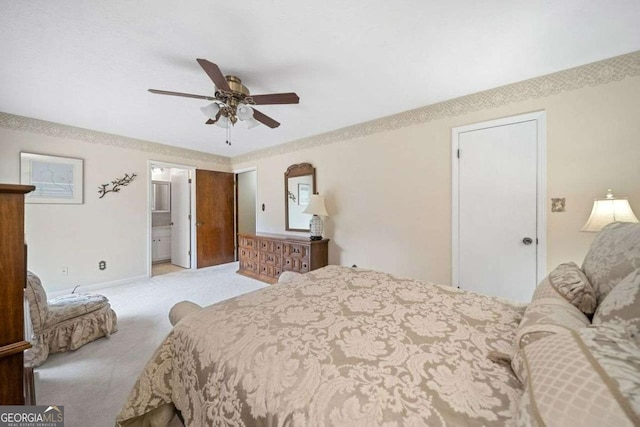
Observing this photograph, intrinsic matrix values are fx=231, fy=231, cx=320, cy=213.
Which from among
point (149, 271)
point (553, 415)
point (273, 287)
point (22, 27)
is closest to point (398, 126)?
point (273, 287)

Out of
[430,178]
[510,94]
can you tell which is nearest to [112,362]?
[430,178]

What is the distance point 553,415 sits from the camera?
0.42m

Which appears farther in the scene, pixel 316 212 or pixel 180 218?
pixel 180 218

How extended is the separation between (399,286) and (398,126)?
2.18 metres

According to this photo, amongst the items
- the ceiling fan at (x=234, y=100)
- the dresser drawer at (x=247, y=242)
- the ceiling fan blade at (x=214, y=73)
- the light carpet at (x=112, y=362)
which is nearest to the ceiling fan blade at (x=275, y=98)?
the ceiling fan at (x=234, y=100)

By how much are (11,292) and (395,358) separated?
1.22m

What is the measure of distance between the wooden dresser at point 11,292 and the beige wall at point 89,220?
141 inches

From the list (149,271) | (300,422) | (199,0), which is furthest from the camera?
(149,271)

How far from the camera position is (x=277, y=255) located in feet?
12.2

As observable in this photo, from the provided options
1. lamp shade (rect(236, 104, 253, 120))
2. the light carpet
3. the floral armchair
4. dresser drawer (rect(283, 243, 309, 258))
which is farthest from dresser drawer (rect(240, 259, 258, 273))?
lamp shade (rect(236, 104, 253, 120))

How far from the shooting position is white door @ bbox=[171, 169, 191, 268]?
15.5 feet

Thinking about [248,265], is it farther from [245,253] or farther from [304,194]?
[304,194]

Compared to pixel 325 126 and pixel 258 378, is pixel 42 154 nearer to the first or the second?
pixel 325 126

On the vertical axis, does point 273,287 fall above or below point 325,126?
below
